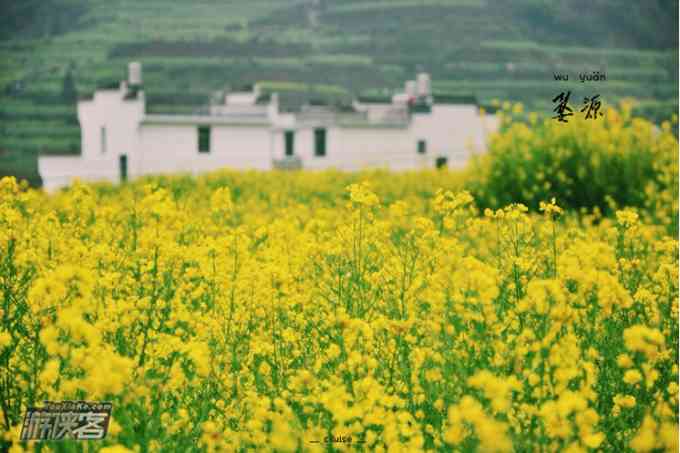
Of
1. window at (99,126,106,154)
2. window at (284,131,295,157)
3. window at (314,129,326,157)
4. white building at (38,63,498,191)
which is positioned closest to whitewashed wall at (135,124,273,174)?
white building at (38,63,498,191)

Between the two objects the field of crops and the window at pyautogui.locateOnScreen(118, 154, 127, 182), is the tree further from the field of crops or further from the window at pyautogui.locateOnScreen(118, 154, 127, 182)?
the field of crops

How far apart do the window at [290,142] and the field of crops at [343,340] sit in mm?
41631

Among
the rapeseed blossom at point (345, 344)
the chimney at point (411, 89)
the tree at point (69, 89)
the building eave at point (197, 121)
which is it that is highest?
the tree at point (69, 89)

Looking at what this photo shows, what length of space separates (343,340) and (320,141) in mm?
45271

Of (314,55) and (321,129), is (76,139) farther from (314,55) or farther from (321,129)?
(314,55)

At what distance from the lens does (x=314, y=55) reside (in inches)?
4390

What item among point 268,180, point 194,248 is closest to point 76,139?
point 268,180

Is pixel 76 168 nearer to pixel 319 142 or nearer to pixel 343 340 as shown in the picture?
pixel 319 142

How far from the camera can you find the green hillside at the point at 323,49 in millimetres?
90625

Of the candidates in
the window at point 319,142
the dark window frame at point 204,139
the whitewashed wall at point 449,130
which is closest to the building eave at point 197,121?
the dark window frame at point 204,139

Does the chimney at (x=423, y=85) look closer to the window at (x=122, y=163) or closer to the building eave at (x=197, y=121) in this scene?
the building eave at (x=197, y=121)

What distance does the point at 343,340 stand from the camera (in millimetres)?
4418

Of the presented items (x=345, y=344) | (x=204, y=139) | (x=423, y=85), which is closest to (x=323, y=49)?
(x=423, y=85)

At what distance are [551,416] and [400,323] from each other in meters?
1.37
